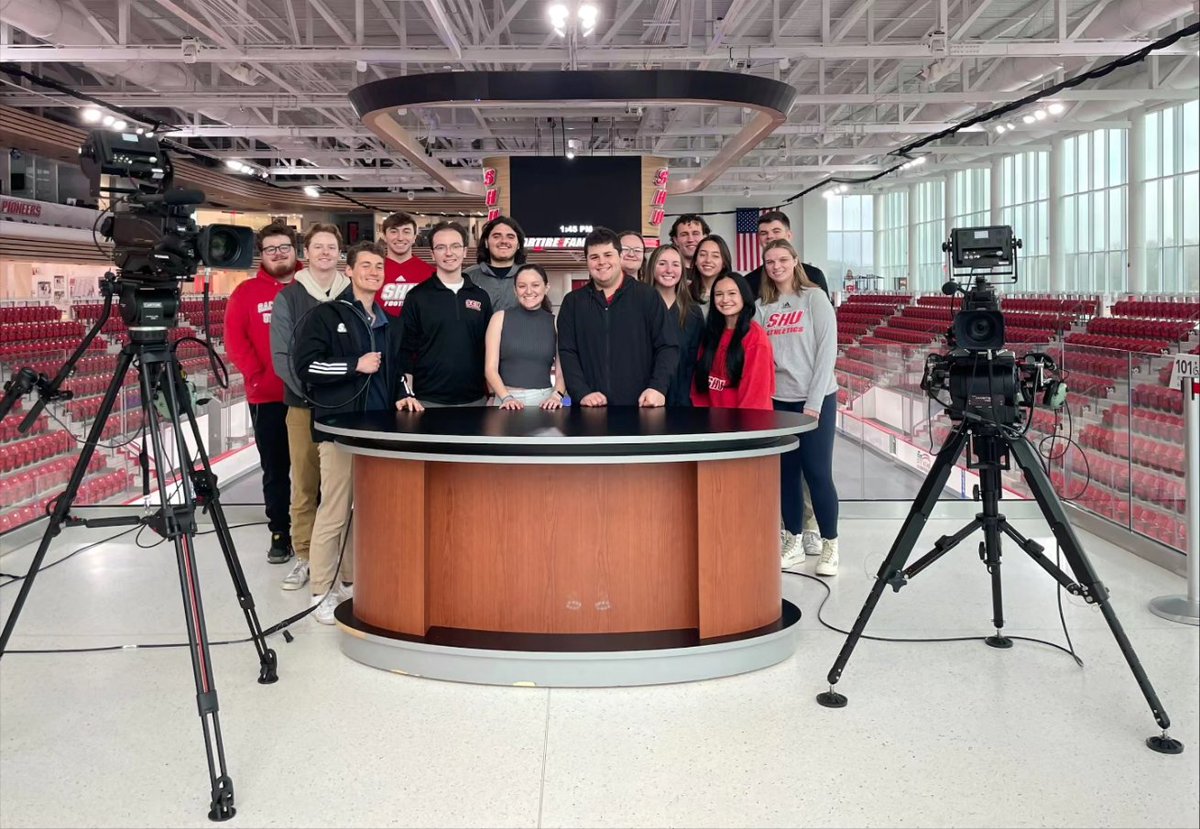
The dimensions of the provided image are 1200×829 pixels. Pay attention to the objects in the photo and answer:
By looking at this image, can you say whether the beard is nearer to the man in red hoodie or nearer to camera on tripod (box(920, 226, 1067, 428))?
the man in red hoodie

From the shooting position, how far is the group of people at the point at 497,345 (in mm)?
3590

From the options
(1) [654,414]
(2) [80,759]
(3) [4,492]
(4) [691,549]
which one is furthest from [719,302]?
(3) [4,492]

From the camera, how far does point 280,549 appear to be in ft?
14.6

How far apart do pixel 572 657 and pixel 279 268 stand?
241cm

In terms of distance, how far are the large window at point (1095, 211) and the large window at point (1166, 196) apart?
53cm

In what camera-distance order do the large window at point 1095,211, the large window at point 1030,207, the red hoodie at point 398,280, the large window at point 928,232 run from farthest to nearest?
the large window at point 928,232 < the large window at point 1030,207 < the large window at point 1095,211 < the red hoodie at point 398,280

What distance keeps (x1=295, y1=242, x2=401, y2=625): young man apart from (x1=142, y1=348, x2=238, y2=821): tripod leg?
0.96 m

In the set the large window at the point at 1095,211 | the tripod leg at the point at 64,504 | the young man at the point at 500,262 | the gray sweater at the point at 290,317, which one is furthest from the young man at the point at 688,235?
the large window at the point at 1095,211

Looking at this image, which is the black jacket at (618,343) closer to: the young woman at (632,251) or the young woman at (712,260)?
the young woman at (712,260)

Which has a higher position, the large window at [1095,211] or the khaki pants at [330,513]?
the large window at [1095,211]

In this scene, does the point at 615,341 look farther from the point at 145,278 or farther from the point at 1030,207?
the point at 1030,207

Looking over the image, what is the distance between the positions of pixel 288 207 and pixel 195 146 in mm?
5283

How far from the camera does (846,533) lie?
16.3 ft

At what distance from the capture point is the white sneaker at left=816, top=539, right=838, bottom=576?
4.15 metres
